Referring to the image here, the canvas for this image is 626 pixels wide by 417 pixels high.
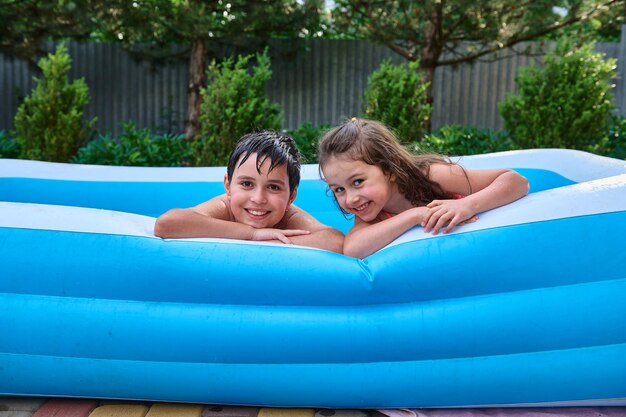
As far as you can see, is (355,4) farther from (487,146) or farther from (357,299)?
(357,299)

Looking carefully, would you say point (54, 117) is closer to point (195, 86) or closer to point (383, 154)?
point (195, 86)

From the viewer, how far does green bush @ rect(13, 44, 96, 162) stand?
6305 mm

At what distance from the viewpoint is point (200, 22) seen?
791cm

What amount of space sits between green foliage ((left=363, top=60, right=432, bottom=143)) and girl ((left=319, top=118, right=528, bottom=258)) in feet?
11.8

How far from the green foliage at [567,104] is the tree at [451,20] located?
2.24m

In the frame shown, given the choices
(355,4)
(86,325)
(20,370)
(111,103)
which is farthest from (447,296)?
(111,103)

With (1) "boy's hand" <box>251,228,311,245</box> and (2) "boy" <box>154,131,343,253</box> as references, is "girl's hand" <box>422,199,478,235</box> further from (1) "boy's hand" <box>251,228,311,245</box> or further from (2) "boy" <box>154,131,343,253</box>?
(1) "boy's hand" <box>251,228,311,245</box>

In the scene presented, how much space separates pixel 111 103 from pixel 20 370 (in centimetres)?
925

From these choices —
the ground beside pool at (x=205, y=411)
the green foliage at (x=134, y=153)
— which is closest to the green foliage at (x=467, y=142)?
the green foliage at (x=134, y=153)

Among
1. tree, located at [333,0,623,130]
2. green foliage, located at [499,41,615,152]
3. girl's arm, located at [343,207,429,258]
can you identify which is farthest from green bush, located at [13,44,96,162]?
girl's arm, located at [343,207,429,258]

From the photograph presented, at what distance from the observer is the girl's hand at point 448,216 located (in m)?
2.12

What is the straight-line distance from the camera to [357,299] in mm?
2121

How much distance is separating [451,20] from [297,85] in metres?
2.97

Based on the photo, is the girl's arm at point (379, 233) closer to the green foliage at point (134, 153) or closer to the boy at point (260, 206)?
the boy at point (260, 206)
